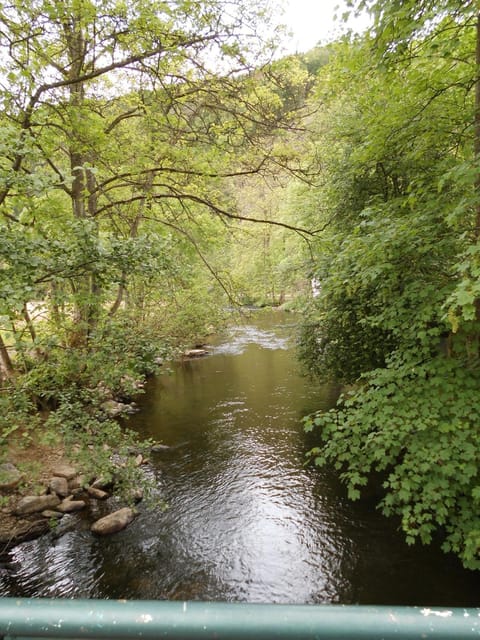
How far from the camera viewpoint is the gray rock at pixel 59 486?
262 inches

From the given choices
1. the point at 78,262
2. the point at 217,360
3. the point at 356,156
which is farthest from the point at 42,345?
the point at 217,360

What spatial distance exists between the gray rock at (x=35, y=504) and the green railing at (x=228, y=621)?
22.2ft

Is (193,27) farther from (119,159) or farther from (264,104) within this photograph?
(119,159)

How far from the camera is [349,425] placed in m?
4.49

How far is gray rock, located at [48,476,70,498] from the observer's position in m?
6.65

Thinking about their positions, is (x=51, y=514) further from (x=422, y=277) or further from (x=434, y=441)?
(x=422, y=277)

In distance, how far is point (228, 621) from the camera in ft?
2.21

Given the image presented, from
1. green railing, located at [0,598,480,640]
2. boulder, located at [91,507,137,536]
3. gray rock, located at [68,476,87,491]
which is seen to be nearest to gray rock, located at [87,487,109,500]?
gray rock, located at [68,476,87,491]

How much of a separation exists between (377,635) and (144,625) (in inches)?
17.1

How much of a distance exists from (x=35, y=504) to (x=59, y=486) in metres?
0.57

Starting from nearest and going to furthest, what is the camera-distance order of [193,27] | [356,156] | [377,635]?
1. [377,635]
2. [193,27]
3. [356,156]

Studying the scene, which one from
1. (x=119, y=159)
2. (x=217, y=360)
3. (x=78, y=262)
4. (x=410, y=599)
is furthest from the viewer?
(x=217, y=360)

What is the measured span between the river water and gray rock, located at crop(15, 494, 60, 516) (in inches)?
18.9

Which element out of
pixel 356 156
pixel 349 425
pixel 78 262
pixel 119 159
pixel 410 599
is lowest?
pixel 410 599
